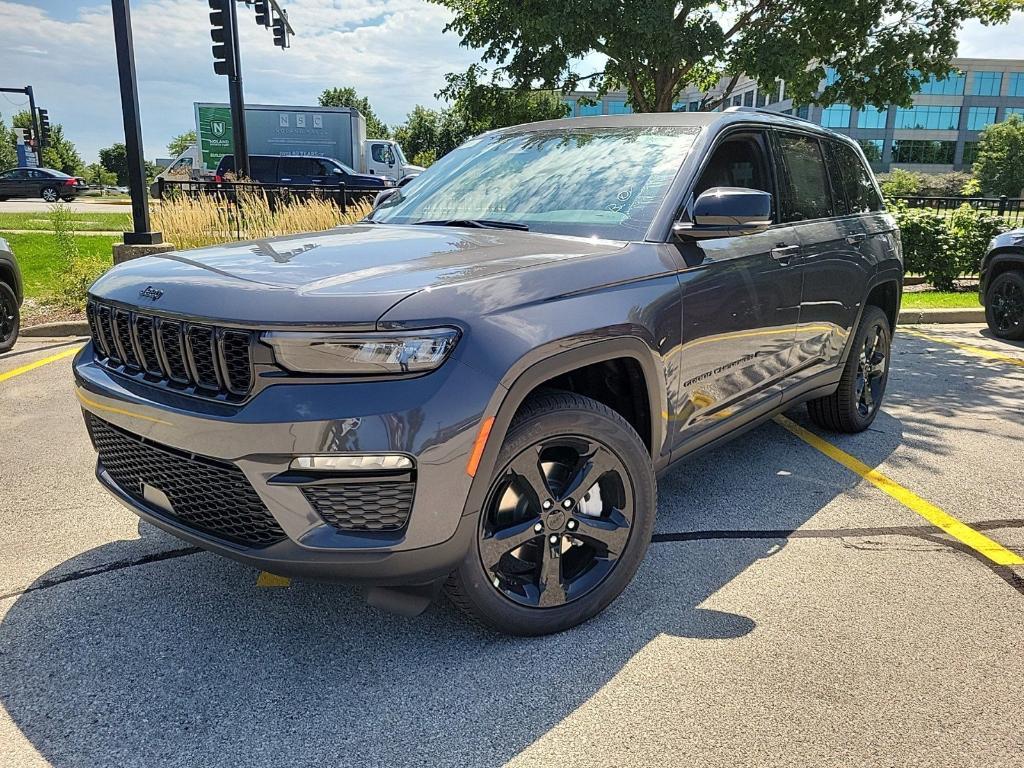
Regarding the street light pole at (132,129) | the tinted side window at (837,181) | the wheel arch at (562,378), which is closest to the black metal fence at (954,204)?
the tinted side window at (837,181)

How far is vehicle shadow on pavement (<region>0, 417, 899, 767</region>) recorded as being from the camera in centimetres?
221

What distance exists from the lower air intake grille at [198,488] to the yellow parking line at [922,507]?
304 centimetres

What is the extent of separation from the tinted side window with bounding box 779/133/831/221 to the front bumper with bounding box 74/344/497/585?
8.22 feet

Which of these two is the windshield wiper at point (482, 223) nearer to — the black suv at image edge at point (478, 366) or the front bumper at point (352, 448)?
the black suv at image edge at point (478, 366)

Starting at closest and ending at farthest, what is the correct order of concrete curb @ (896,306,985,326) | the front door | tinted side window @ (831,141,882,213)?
the front door → tinted side window @ (831,141,882,213) → concrete curb @ (896,306,985,326)

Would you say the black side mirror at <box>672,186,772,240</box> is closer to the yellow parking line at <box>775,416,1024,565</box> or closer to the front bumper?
the front bumper

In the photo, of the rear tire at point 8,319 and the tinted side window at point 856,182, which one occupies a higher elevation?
the tinted side window at point 856,182

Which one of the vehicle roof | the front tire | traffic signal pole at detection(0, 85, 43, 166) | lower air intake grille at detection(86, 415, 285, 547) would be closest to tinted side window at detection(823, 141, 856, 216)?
the vehicle roof

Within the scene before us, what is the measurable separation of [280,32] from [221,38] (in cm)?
346

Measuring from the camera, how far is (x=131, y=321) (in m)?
2.56

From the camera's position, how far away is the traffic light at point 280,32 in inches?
653

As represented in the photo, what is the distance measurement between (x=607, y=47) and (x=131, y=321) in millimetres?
8330

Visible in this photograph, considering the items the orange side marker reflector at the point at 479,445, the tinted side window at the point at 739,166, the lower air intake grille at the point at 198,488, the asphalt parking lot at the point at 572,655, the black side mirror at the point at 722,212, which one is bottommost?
the asphalt parking lot at the point at 572,655

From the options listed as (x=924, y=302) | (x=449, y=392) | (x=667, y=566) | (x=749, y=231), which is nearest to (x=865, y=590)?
(x=667, y=566)
